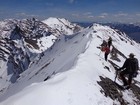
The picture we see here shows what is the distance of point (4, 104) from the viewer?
16906 mm

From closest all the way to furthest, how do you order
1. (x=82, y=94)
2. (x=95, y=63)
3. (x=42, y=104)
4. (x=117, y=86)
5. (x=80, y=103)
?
1. (x=42, y=104)
2. (x=80, y=103)
3. (x=82, y=94)
4. (x=117, y=86)
5. (x=95, y=63)

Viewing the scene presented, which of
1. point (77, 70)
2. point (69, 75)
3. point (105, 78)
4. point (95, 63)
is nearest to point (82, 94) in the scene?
point (69, 75)

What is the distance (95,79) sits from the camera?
82.8ft

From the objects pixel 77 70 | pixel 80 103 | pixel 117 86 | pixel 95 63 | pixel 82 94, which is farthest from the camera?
pixel 95 63

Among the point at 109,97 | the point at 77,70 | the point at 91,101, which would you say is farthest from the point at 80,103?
the point at 77,70

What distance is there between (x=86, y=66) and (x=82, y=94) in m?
7.98

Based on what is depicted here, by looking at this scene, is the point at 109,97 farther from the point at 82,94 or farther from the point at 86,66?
the point at 86,66

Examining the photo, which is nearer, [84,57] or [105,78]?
[105,78]

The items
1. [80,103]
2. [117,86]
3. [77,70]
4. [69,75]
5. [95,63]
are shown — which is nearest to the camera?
[80,103]

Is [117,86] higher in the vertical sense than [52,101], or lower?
lower

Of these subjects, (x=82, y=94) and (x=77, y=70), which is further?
(x=77, y=70)

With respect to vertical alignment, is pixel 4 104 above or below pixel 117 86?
above

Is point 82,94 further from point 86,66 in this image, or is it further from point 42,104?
point 86,66

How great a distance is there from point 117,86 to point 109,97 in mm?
4267
